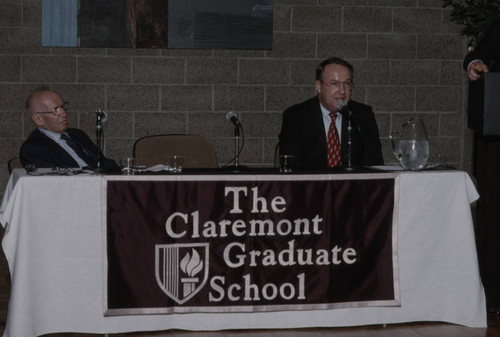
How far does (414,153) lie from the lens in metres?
3.52

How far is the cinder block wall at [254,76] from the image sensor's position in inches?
222

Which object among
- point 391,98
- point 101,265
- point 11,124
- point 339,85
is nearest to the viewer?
point 101,265

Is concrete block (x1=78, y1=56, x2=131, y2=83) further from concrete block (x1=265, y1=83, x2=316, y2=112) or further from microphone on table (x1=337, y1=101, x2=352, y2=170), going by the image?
microphone on table (x1=337, y1=101, x2=352, y2=170)

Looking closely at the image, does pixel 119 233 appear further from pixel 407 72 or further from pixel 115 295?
pixel 407 72

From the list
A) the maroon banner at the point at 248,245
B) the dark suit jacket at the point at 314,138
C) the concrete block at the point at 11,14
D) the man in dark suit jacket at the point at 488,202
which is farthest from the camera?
the concrete block at the point at 11,14

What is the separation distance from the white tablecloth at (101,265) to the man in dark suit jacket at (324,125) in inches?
25.4

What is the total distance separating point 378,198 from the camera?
3393 mm

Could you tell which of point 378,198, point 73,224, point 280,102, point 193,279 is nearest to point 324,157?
point 378,198

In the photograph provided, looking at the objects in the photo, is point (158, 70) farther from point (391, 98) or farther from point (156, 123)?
point (391, 98)

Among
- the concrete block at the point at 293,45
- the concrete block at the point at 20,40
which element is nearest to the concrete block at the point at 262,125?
the concrete block at the point at 293,45

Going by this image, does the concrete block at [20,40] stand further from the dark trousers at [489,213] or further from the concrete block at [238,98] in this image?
the dark trousers at [489,213]

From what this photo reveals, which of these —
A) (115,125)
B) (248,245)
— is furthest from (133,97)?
(248,245)

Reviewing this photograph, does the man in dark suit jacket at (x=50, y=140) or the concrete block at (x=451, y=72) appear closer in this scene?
the man in dark suit jacket at (x=50, y=140)

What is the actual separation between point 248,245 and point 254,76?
108 inches
